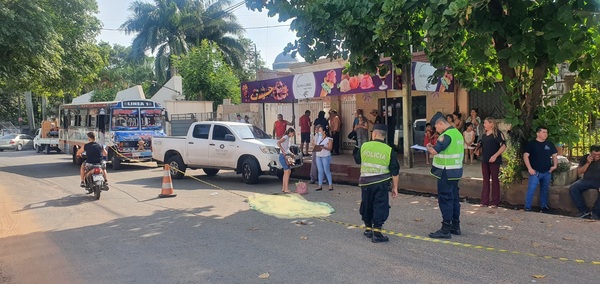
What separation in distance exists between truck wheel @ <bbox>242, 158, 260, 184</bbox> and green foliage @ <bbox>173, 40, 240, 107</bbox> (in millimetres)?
22198

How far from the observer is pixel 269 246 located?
20.5 feet

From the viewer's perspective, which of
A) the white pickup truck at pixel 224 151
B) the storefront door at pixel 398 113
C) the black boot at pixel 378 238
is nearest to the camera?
the black boot at pixel 378 238

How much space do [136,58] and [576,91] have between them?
36.1 m

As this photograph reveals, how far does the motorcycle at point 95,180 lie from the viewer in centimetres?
1036

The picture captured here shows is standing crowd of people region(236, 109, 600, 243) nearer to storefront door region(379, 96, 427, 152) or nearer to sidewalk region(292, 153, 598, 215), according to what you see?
sidewalk region(292, 153, 598, 215)

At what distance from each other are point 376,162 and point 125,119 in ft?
43.9

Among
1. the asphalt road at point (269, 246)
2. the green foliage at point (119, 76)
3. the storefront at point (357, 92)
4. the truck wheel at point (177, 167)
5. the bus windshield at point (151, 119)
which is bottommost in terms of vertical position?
the asphalt road at point (269, 246)

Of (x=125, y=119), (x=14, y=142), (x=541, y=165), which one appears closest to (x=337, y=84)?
(x=541, y=165)

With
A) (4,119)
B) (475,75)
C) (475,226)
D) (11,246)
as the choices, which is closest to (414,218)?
(475,226)

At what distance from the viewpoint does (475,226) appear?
7.32m

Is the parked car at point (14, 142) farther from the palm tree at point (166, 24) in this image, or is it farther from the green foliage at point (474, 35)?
the green foliage at point (474, 35)

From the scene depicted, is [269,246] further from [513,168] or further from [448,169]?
[513,168]

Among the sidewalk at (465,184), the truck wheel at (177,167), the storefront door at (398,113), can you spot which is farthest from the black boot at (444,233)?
the truck wheel at (177,167)

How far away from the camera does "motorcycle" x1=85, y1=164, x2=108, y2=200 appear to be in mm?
10359
